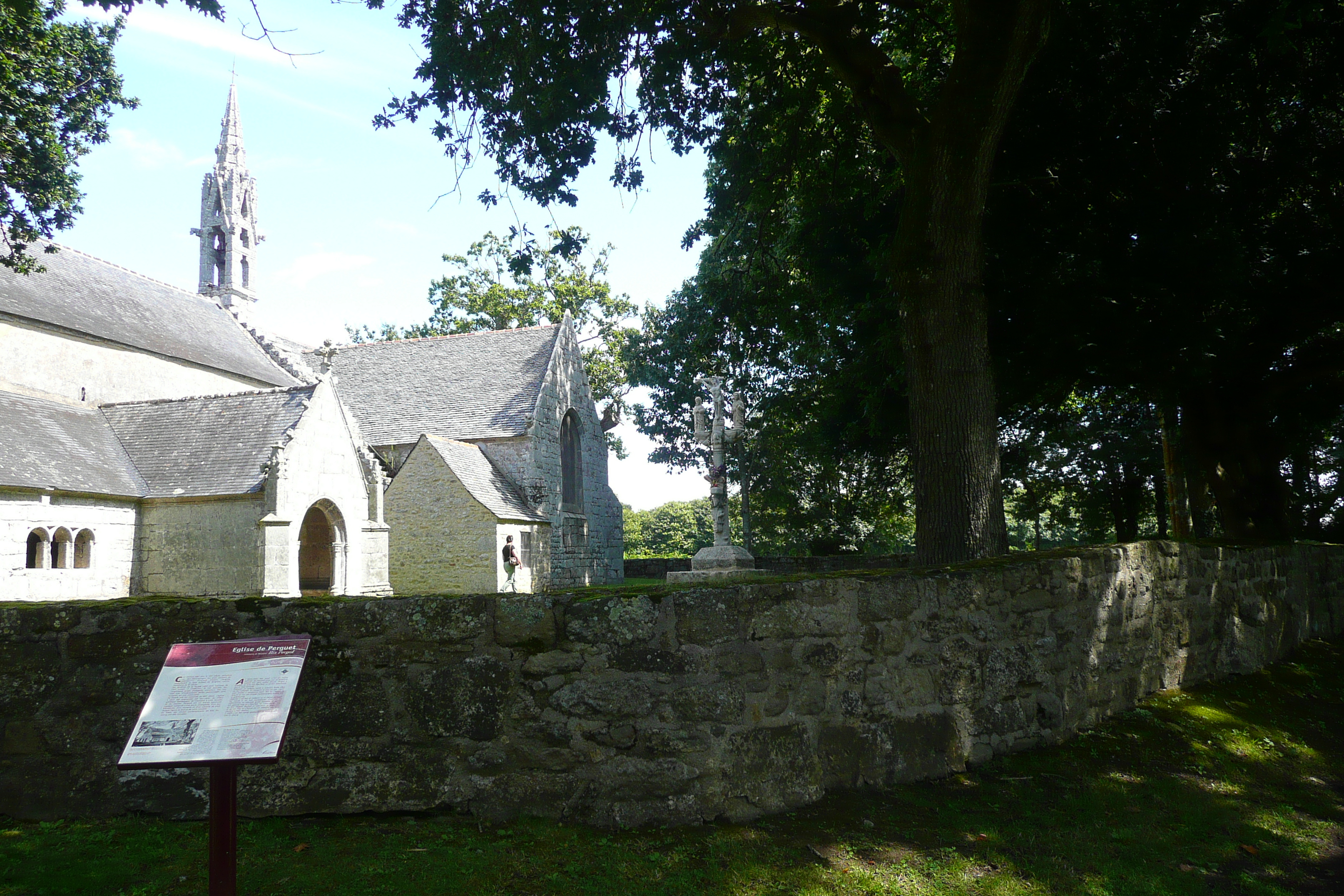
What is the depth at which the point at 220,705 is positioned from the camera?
2.94 m

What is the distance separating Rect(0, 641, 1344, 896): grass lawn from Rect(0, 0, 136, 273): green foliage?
1172 centimetres

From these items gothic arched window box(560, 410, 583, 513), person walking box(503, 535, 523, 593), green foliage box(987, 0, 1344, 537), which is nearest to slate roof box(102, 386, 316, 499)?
person walking box(503, 535, 523, 593)

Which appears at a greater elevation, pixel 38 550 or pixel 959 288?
pixel 959 288

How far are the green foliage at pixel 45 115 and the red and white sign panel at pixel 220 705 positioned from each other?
12.1 metres

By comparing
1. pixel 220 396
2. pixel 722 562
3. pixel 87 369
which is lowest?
pixel 722 562

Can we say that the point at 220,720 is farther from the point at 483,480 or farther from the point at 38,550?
the point at 483,480

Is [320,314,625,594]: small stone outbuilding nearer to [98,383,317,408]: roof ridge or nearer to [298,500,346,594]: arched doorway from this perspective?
[298,500,346,594]: arched doorway

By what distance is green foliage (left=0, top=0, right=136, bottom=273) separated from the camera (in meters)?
11.6

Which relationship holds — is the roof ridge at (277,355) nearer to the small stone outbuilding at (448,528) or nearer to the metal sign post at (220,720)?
the small stone outbuilding at (448,528)

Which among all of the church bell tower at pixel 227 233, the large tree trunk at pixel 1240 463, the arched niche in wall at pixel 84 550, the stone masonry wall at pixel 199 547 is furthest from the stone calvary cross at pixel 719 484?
the church bell tower at pixel 227 233

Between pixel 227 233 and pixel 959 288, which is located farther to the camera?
pixel 227 233

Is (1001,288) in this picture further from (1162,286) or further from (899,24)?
(899,24)

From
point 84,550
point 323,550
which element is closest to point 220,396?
point 323,550

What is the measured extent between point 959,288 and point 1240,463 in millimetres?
7655
